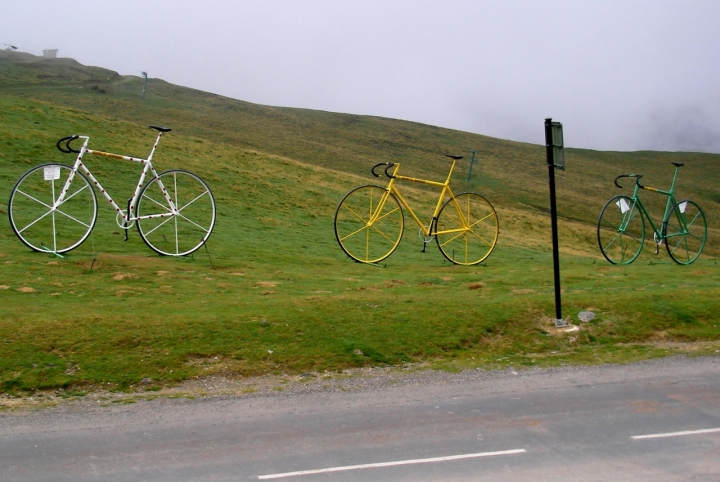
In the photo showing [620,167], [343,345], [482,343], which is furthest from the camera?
[620,167]

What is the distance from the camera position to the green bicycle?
19422 millimetres

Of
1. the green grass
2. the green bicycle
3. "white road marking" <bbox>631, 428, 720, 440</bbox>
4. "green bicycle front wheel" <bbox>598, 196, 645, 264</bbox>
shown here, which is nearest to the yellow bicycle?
the green grass

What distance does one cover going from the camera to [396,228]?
1142 inches

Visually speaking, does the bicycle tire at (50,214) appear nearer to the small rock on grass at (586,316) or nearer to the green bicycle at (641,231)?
the small rock on grass at (586,316)

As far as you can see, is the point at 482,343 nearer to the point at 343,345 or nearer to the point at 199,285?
the point at 343,345

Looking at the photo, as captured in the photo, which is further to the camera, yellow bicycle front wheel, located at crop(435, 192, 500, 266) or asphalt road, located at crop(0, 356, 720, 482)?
yellow bicycle front wheel, located at crop(435, 192, 500, 266)

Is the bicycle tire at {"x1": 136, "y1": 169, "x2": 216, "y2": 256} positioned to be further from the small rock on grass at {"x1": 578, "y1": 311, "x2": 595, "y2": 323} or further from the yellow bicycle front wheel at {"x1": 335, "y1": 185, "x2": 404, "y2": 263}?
the small rock on grass at {"x1": 578, "y1": 311, "x2": 595, "y2": 323}

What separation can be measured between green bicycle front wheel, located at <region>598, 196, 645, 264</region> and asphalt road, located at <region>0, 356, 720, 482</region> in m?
9.54

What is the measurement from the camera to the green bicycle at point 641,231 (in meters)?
19.4

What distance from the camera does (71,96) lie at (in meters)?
84.1

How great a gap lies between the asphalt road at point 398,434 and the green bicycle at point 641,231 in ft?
30.8

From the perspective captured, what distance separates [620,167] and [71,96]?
79.1 m

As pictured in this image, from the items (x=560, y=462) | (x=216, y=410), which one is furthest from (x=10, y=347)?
(x=560, y=462)

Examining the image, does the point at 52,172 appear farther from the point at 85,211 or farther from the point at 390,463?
the point at 390,463
